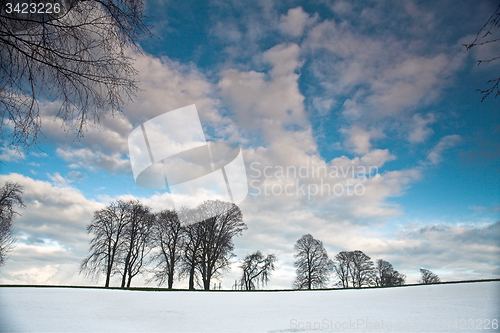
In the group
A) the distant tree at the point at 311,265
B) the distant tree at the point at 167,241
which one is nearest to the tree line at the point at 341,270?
the distant tree at the point at 311,265

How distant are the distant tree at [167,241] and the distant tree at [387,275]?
38.4 m

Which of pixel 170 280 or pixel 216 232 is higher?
pixel 216 232

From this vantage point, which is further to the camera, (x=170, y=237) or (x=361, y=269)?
(x=361, y=269)

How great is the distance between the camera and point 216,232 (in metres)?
26.7

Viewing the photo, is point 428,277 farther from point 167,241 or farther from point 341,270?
point 167,241

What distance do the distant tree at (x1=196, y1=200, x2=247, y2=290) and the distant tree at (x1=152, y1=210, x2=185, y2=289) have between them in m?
2.33

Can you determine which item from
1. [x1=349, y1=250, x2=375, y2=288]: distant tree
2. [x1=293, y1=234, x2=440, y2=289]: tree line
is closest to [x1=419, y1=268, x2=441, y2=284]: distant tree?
[x1=293, y1=234, x2=440, y2=289]: tree line

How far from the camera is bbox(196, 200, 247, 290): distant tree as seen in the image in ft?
83.8

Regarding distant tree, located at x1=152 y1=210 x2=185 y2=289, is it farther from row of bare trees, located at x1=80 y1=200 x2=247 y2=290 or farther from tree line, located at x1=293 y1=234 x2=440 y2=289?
tree line, located at x1=293 y1=234 x2=440 y2=289

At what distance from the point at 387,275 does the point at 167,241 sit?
138ft

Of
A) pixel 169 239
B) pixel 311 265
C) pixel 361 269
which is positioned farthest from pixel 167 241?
pixel 361 269

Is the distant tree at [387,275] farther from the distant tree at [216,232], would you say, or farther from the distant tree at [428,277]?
the distant tree at [216,232]

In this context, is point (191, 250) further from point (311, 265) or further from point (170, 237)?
point (311, 265)

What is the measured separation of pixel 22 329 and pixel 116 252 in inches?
957
